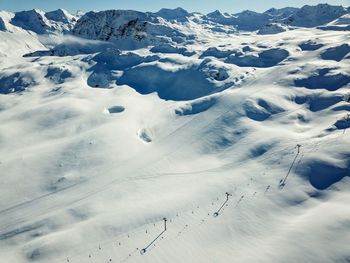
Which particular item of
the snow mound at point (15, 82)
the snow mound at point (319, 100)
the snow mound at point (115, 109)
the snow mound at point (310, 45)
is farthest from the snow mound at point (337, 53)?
the snow mound at point (15, 82)

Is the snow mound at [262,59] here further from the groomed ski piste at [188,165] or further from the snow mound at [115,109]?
the snow mound at [115,109]

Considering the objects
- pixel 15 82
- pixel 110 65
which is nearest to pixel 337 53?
pixel 110 65

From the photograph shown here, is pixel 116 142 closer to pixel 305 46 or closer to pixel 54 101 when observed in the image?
pixel 54 101

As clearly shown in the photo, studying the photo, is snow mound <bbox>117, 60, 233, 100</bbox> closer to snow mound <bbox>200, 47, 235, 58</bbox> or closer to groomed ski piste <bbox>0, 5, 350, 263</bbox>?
groomed ski piste <bbox>0, 5, 350, 263</bbox>

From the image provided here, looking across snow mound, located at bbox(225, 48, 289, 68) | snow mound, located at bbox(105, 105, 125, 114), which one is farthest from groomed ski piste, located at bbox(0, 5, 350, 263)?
snow mound, located at bbox(225, 48, 289, 68)

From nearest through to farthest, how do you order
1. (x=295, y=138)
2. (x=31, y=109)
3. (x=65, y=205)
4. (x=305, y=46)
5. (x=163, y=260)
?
(x=163, y=260) → (x=65, y=205) → (x=295, y=138) → (x=31, y=109) → (x=305, y=46)

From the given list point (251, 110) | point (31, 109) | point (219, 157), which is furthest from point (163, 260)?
point (31, 109)
